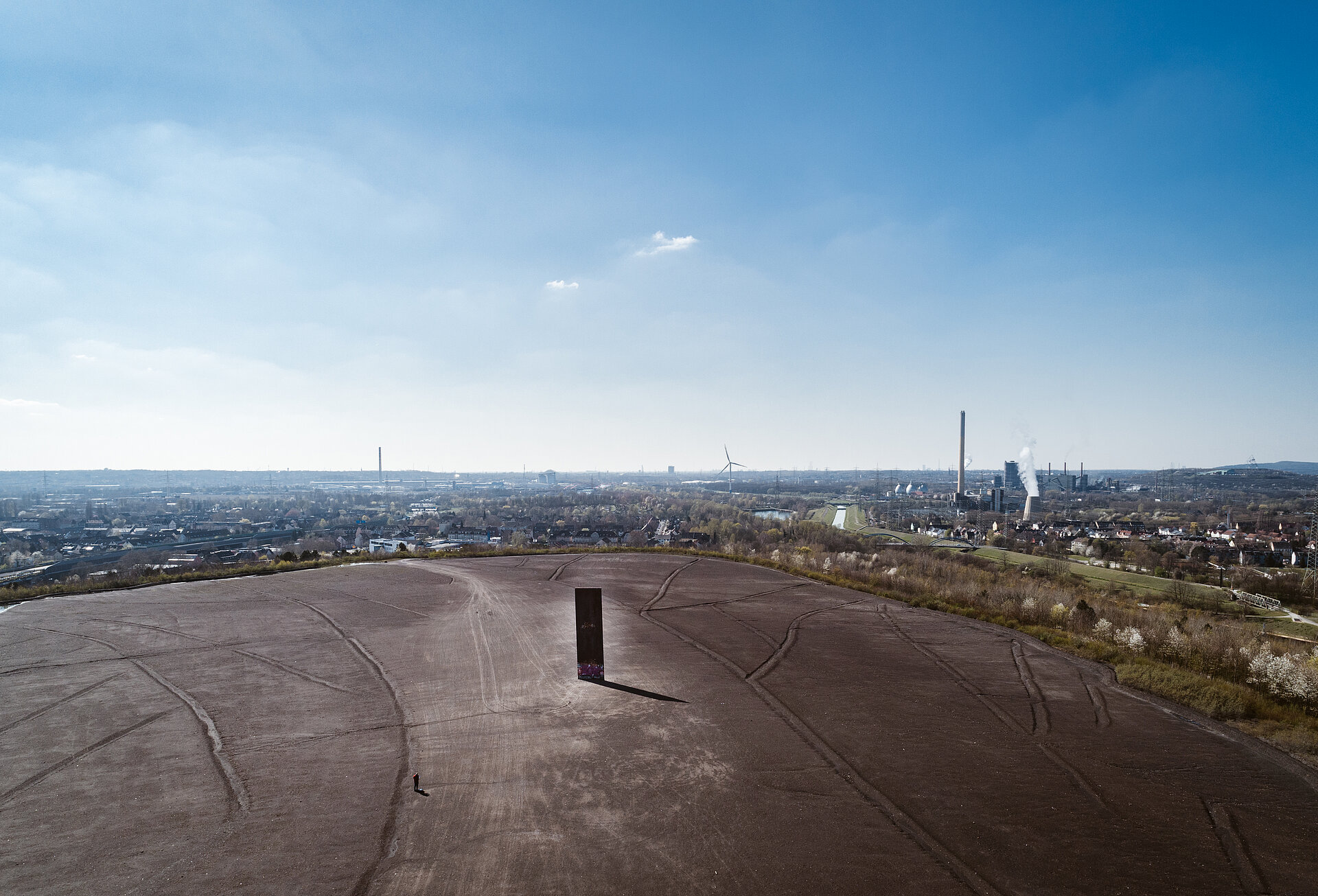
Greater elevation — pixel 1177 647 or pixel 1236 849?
pixel 1236 849

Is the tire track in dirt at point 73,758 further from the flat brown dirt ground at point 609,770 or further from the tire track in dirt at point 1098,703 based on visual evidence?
the tire track in dirt at point 1098,703

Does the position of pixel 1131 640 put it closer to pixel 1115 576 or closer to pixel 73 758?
pixel 73 758

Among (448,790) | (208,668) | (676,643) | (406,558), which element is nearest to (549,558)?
(406,558)

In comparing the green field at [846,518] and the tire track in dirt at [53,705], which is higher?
the tire track in dirt at [53,705]

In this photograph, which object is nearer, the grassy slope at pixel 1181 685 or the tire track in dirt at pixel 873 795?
the tire track in dirt at pixel 873 795

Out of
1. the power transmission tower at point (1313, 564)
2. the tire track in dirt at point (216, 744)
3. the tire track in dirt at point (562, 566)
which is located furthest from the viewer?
the power transmission tower at point (1313, 564)

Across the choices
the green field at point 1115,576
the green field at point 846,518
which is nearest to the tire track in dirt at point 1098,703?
the green field at point 1115,576

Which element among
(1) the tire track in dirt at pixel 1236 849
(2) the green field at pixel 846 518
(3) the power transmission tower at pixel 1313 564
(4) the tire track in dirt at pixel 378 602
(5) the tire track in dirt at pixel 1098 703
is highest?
(4) the tire track in dirt at pixel 378 602

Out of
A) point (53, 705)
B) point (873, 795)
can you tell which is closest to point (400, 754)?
point (873, 795)
